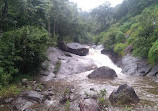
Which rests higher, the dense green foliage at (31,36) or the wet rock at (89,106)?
the dense green foliage at (31,36)

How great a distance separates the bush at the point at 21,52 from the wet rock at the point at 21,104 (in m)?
1.82

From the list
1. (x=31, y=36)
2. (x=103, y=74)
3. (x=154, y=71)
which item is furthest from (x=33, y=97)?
(x=154, y=71)

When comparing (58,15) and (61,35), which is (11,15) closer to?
(58,15)

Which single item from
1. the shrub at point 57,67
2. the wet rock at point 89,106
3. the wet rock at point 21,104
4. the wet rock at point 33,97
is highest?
the wet rock at point 89,106

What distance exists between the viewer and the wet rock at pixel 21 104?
6327 millimetres

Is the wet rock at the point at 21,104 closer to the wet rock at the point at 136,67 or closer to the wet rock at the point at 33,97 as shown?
the wet rock at the point at 33,97

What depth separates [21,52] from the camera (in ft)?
32.6

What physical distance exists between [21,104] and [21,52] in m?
4.41

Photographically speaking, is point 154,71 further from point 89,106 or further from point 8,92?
point 8,92

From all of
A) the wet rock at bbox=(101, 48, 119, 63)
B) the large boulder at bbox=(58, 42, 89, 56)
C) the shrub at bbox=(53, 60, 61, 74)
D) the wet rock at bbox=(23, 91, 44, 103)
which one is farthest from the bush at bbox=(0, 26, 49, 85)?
the wet rock at bbox=(101, 48, 119, 63)

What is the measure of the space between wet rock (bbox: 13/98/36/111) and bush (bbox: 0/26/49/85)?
5.96ft

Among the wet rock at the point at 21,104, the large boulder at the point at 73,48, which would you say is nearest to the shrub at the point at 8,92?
the wet rock at the point at 21,104

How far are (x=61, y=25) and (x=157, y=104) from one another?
1999 cm

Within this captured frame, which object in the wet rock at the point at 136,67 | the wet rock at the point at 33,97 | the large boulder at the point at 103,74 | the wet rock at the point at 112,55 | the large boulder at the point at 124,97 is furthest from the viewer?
the wet rock at the point at 112,55
